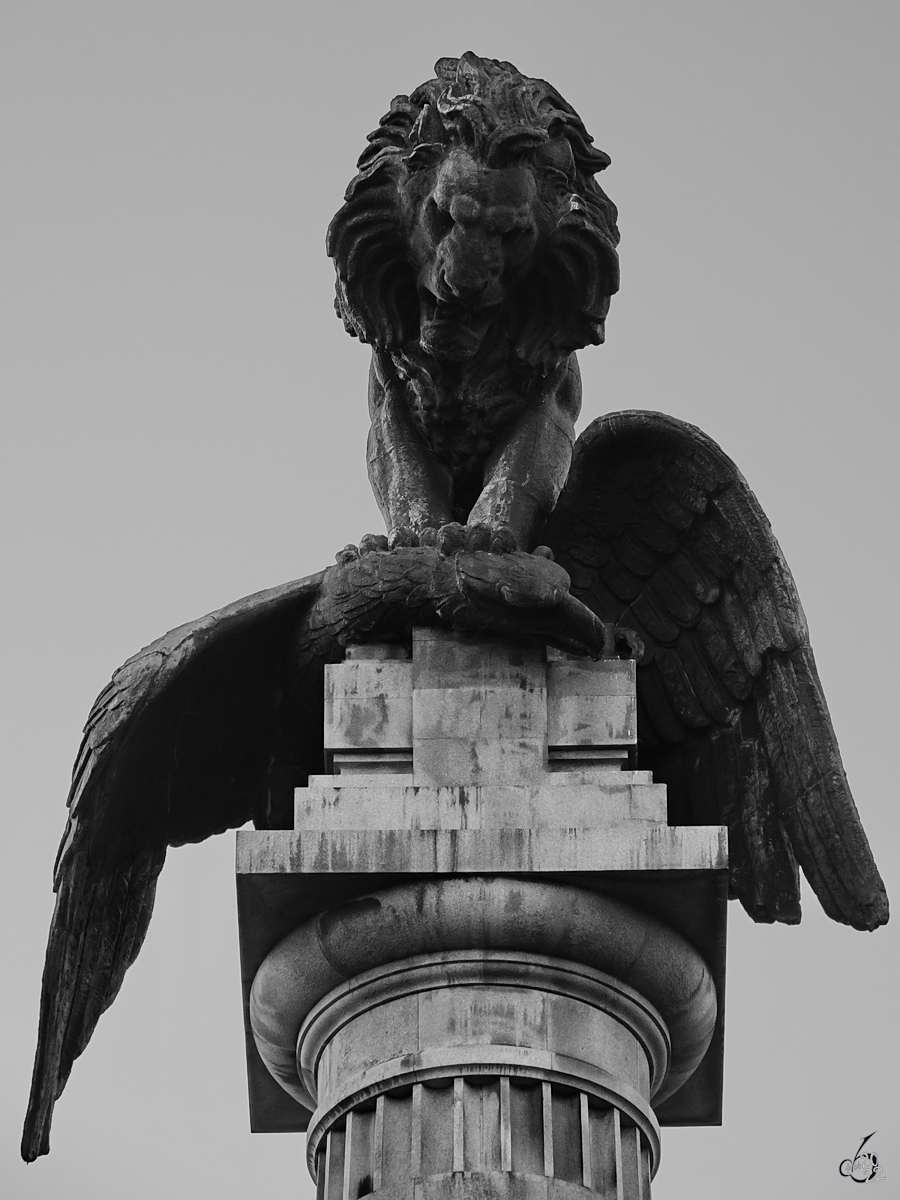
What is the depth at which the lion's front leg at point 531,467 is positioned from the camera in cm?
1327

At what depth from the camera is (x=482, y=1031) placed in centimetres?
1102

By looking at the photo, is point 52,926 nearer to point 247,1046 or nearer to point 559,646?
point 247,1046

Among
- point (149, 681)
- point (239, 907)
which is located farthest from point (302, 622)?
point (239, 907)

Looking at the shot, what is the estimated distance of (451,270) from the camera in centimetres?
1281

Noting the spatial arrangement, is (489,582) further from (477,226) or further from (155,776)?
(155,776)

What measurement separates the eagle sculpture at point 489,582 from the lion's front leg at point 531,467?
2 cm

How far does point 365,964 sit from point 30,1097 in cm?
212

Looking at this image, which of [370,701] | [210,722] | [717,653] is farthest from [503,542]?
[210,722]

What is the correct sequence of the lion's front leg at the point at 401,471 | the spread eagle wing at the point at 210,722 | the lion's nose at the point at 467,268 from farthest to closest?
the lion's front leg at the point at 401,471, the lion's nose at the point at 467,268, the spread eagle wing at the point at 210,722

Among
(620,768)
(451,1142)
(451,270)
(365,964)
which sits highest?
(451,270)

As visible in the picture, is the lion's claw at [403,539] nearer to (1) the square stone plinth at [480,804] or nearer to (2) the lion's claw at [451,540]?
(2) the lion's claw at [451,540]

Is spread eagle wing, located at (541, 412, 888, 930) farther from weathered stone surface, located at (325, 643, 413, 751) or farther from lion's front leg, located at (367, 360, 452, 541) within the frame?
weathered stone surface, located at (325, 643, 413, 751)

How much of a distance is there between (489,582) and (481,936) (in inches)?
72.5

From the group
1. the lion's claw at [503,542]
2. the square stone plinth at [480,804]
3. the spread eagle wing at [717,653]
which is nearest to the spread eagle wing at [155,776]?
the square stone plinth at [480,804]
